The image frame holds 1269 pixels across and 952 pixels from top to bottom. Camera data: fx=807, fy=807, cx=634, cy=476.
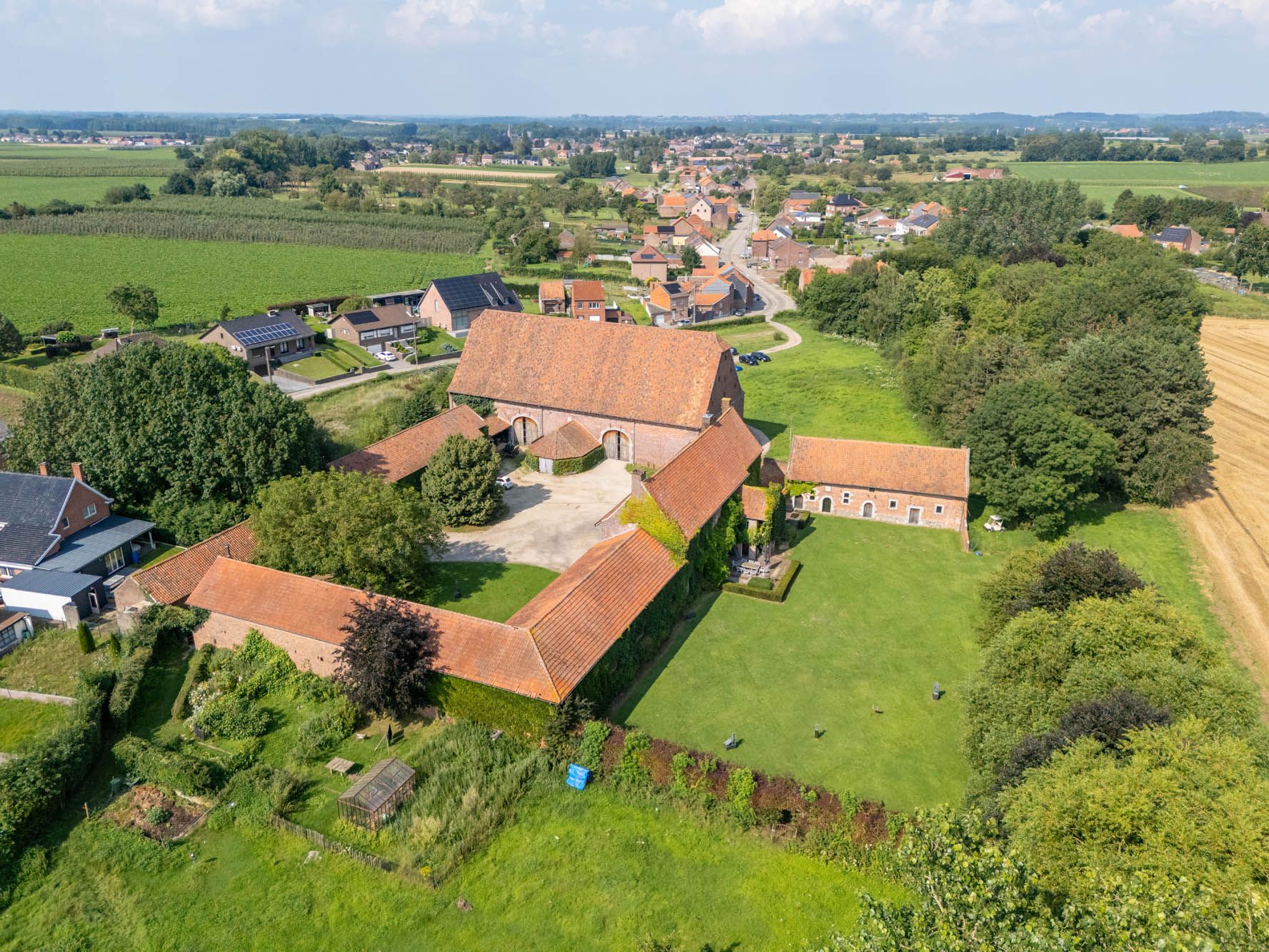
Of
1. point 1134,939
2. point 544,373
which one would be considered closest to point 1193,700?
point 1134,939

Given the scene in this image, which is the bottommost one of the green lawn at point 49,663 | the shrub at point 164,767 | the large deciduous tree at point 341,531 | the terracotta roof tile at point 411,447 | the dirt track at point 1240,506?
the dirt track at point 1240,506

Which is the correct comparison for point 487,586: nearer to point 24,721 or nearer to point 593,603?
point 593,603

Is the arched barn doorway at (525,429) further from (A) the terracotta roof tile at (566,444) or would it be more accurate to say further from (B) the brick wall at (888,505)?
(B) the brick wall at (888,505)

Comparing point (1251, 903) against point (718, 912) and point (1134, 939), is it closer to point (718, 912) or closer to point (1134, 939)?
point (1134, 939)

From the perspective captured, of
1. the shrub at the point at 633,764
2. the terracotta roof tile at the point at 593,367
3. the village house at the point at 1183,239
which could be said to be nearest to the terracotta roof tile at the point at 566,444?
the terracotta roof tile at the point at 593,367

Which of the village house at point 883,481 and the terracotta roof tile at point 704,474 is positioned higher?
the terracotta roof tile at point 704,474

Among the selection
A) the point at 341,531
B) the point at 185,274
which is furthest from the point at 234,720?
the point at 185,274
